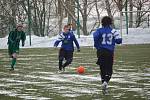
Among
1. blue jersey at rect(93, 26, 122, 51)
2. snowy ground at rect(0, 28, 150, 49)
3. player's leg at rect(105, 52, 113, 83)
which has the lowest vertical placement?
snowy ground at rect(0, 28, 150, 49)

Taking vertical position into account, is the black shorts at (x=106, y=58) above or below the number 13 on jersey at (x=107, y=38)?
below

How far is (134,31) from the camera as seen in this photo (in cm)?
4797

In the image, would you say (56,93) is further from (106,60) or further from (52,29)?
(52,29)

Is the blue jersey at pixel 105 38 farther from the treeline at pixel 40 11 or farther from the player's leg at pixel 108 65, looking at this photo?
the treeline at pixel 40 11

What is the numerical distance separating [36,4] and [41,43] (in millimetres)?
14772

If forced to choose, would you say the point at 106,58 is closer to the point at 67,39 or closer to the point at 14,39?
the point at 67,39

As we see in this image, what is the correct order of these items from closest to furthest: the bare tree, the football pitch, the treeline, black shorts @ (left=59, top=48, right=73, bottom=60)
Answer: the football pitch, black shorts @ (left=59, top=48, right=73, bottom=60), the bare tree, the treeline

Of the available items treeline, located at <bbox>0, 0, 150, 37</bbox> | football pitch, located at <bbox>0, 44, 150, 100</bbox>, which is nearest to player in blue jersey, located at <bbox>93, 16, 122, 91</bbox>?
football pitch, located at <bbox>0, 44, 150, 100</bbox>

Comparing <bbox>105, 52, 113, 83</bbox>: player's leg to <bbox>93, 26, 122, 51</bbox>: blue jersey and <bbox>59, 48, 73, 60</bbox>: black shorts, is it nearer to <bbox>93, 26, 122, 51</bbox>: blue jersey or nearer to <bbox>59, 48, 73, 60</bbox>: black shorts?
<bbox>93, 26, 122, 51</bbox>: blue jersey

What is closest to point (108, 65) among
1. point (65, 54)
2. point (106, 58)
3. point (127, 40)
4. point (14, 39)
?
point (106, 58)

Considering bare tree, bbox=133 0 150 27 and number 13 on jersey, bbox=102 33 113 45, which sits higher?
number 13 on jersey, bbox=102 33 113 45

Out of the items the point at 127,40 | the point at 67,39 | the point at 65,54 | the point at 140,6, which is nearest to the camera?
the point at 67,39

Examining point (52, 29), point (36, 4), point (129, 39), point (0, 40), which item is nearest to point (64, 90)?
point (129, 39)

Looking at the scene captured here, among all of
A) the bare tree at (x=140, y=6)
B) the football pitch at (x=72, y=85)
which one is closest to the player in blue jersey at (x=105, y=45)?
the football pitch at (x=72, y=85)
